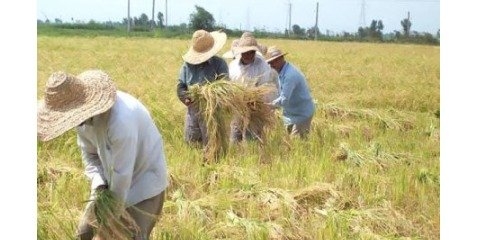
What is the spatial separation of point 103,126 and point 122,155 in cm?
10

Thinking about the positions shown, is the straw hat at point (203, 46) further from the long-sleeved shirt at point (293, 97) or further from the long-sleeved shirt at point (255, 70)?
the long-sleeved shirt at point (293, 97)

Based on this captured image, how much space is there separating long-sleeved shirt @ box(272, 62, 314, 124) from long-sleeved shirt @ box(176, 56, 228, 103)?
44cm

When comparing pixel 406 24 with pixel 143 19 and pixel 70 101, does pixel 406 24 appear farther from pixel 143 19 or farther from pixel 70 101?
pixel 70 101

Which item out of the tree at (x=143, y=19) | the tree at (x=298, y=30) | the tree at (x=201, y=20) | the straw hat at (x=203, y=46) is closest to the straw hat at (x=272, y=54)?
the straw hat at (x=203, y=46)

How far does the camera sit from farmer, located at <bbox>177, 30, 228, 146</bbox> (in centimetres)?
317

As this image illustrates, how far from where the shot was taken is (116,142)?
73.7 inches

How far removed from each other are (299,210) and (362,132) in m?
1.22

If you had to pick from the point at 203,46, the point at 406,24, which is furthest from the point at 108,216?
the point at 203,46

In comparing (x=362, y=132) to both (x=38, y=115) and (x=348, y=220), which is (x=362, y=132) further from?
(x=38, y=115)

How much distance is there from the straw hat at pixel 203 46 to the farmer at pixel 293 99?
0.45 meters

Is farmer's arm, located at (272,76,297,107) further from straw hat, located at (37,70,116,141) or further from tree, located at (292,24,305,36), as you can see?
straw hat, located at (37,70,116,141)

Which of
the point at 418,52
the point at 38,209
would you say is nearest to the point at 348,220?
the point at 418,52

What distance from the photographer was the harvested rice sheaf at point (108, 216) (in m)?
1.95
